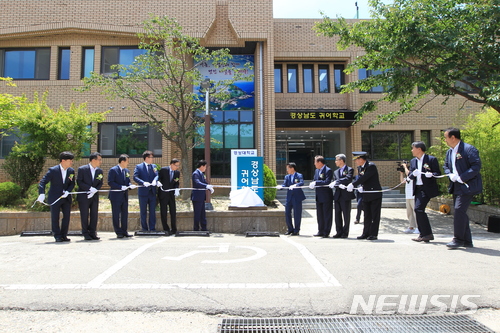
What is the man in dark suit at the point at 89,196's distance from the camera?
7441mm

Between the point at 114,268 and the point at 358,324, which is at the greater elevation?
the point at 114,268

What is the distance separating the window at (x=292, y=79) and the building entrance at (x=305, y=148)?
2352 mm

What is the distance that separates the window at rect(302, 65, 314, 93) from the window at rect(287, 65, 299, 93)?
0.42 metres

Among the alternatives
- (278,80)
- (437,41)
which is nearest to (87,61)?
(278,80)

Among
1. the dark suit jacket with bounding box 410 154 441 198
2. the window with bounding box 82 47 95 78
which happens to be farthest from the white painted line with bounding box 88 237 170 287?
the window with bounding box 82 47 95 78

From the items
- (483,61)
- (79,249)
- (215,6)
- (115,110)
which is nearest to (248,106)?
(215,6)

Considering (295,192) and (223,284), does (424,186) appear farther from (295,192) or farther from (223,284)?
(223,284)

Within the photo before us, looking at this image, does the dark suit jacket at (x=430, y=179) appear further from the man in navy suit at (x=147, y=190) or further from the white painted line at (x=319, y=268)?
the man in navy suit at (x=147, y=190)

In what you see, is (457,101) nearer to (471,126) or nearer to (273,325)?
(471,126)

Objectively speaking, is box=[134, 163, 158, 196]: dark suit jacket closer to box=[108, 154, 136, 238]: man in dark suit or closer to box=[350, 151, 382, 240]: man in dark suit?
box=[108, 154, 136, 238]: man in dark suit

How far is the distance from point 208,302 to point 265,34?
14.1m

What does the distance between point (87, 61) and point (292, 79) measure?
32.9 feet

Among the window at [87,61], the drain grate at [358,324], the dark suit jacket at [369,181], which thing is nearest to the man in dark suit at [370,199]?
the dark suit jacket at [369,181]

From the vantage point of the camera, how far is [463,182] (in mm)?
5570
